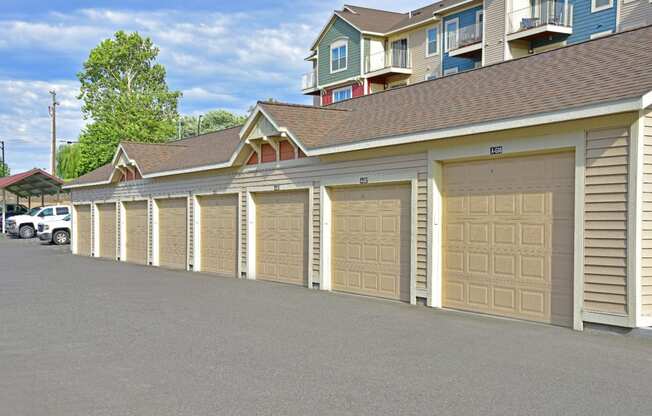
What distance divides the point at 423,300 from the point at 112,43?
46.5m

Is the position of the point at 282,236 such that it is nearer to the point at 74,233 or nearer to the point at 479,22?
the point at 74,233

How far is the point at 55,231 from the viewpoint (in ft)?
122

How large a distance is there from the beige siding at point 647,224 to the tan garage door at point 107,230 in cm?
2274

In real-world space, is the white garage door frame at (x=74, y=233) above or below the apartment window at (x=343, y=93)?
below

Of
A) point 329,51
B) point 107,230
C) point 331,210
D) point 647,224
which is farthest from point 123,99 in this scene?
point 647,224

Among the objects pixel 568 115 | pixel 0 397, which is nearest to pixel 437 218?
pixel 568 115

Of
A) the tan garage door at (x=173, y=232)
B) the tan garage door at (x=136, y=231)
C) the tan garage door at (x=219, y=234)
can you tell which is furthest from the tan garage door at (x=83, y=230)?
the tan garage door at (x=219, y=234)

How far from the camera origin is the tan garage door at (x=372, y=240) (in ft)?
44.7

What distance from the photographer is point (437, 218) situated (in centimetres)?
1262

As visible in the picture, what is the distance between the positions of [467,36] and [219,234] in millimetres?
18505

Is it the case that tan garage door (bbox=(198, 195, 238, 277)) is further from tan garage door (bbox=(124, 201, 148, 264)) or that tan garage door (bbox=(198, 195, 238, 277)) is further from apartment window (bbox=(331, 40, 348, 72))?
apartment window (bbox=(331, 40, 348, 72))

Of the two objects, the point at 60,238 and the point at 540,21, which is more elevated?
the point at 540,21

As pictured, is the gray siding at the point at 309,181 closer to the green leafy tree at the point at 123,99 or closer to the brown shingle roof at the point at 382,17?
the brown shingle roof at the point at 382,17

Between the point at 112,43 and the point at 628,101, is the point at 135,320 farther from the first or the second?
the point at 112,43
